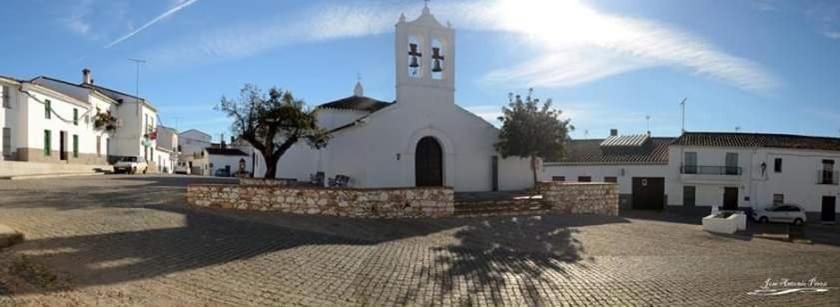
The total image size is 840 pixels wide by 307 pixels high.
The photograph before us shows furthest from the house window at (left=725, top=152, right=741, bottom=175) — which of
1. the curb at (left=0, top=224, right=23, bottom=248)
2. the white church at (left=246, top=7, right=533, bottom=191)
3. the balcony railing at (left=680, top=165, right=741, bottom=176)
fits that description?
the curb at (left=0, top=224, right=23, bottom=248)

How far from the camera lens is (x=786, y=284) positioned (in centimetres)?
778

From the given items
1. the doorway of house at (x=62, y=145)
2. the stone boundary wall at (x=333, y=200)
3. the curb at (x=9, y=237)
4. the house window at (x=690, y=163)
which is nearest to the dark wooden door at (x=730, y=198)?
the house window at (x=690, y=163)

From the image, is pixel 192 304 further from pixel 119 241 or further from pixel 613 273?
pixel 613 273

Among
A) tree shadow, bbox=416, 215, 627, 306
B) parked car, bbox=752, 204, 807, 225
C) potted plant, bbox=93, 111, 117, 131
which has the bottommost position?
parked car, bbox=752, 204, 807, 225

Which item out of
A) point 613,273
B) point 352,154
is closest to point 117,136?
point 352,154

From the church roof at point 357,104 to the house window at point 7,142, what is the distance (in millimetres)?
18029

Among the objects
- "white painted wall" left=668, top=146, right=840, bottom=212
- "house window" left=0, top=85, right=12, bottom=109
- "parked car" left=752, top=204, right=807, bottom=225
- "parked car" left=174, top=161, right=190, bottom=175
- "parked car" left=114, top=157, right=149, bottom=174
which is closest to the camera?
"house window" left=0, top=85, right=12, bottom=109

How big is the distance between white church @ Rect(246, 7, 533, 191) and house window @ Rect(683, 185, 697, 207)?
73.7 feet

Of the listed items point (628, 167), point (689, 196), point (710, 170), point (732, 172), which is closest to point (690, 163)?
point (710, 170)

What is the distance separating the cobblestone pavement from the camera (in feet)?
19.0

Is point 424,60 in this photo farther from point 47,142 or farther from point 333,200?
point 47,142

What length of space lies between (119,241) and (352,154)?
30.1 ft

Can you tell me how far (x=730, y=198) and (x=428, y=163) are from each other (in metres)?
27.7

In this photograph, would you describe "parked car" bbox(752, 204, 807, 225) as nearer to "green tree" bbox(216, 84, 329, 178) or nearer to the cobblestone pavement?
the cobblestone pavement
